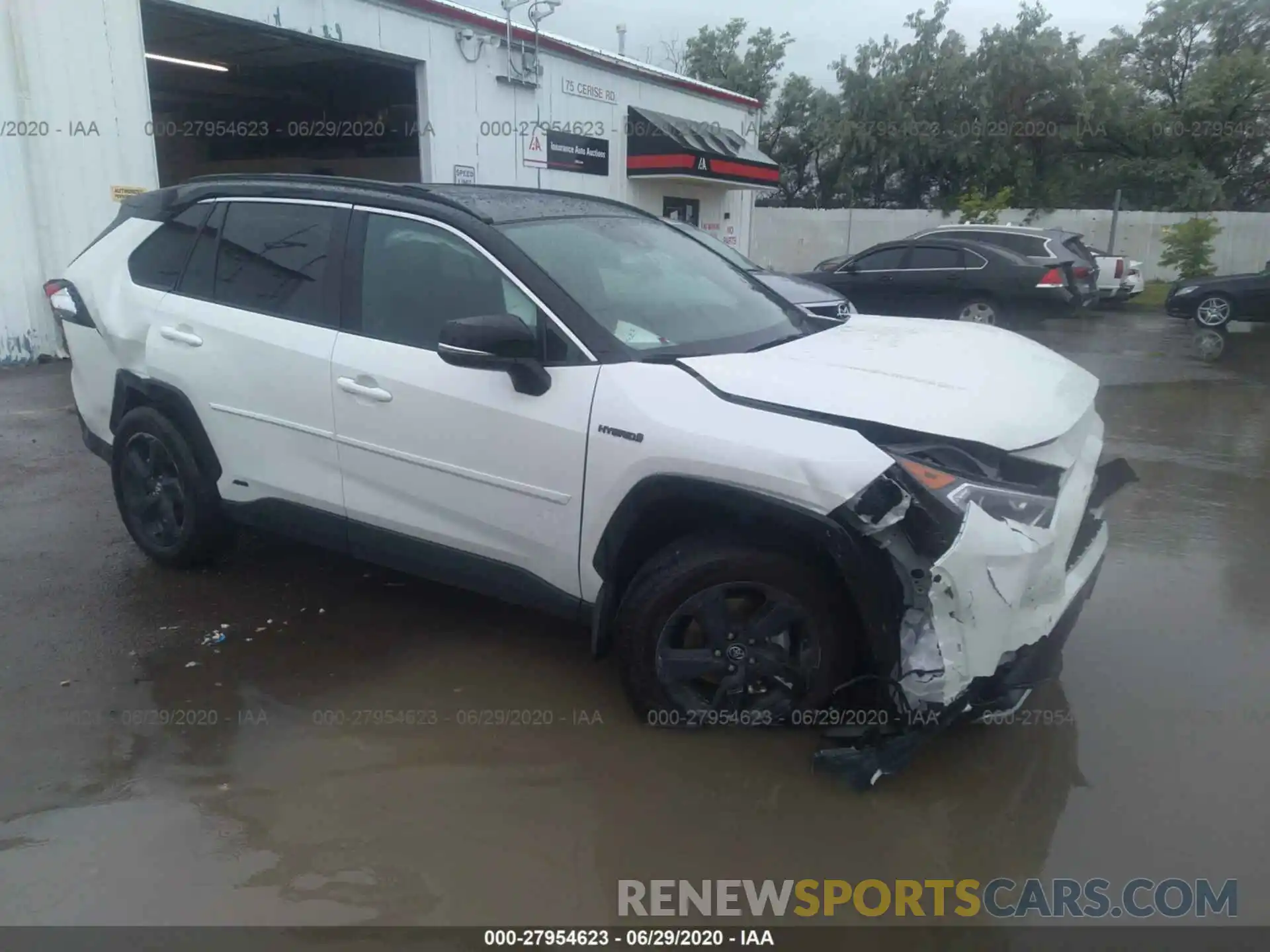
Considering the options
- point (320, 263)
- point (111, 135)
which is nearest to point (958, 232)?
point (111, 135)

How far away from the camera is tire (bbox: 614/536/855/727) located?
3.03 m

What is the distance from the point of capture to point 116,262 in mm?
4668

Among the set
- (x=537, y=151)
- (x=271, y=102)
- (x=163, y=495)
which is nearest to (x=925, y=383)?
(x=163, y=495)

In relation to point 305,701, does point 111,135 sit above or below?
above

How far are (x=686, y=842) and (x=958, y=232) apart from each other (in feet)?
51.8

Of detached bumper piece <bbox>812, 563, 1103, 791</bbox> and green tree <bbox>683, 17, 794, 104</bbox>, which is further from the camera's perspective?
green tree <bbox>683, 17, 794, 104</bbox>

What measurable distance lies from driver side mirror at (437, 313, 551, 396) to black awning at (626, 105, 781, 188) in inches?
646

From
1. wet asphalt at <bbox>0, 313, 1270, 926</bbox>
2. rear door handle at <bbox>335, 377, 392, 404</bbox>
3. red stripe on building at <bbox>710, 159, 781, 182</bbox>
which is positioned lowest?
wet asphalt at <bbox>0, 313, 1270, 926</bbox>

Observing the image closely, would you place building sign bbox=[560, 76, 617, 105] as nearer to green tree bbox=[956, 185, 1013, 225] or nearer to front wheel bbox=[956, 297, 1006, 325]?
front wheel bbox=[956, 297, 1006, 325]

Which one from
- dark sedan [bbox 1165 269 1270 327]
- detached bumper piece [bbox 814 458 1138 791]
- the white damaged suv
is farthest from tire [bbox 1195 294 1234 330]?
detached bumper piece [bbox 814 458 1138 791]

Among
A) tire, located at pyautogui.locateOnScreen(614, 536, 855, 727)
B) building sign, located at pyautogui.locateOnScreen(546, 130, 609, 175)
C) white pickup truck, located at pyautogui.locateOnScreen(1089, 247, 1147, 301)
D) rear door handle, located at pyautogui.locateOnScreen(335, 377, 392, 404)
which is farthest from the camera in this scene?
white pickup truck, located at pyautogui.locateOnScreen(1089, 247, 1147, 301)

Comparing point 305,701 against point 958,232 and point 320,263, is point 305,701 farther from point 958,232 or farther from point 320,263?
point 958,232

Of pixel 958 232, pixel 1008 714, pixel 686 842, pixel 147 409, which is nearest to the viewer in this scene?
pixel 686 842

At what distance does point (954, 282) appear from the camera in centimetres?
1384
